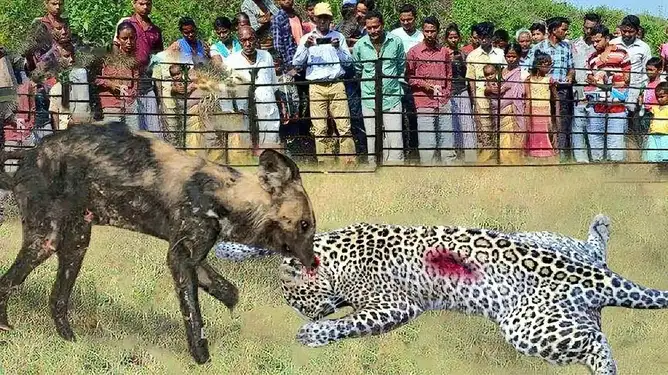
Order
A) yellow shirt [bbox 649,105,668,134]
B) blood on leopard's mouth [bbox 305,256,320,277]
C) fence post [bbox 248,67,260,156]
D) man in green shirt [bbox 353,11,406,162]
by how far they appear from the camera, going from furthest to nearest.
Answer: yellow shirt [bbox 649,105,668,134] → man in green shirt [bbox 353,11,406,162] → fence post [bbox 248,67,260,156] → blood on leopard's mouth [bbox 305,256,320,277]

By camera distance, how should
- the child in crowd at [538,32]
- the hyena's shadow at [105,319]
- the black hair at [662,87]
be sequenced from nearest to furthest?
the hyena's shadow at [105,319] < the child in crowd at [538,32] < the black hair at [662,87]

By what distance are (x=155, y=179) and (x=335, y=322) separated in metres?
1.77

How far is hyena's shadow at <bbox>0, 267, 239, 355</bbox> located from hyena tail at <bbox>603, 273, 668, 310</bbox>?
2.54m

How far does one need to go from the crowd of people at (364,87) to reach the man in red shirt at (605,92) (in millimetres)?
18

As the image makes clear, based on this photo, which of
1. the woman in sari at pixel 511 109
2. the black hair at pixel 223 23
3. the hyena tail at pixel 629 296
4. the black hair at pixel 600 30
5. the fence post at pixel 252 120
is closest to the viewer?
the hyena tail at pixel 629 296

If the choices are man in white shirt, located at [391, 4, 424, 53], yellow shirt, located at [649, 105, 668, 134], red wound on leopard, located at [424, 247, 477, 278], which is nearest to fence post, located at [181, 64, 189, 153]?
man in white shirt, located at [391, 4, 424, 53]

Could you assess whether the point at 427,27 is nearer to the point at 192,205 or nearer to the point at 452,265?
the point at 452,265

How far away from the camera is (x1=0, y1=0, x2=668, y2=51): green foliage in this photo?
1916 cm

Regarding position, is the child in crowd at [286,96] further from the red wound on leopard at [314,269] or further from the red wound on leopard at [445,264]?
the red wound on leopard at [445,264]

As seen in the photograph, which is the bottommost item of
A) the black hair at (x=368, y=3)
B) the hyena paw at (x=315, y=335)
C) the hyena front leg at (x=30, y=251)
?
the hyena paw at (x=315, y=335)

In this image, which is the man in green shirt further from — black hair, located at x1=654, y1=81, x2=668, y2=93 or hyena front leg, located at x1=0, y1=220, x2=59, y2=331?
hyena front leg, located at x1=0, y1=220, x2=59, y2=331

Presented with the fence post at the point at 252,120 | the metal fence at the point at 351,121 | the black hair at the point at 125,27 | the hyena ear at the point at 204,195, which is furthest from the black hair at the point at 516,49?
the hyena ear at the point at 204,195

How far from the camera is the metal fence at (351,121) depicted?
44.1 feet

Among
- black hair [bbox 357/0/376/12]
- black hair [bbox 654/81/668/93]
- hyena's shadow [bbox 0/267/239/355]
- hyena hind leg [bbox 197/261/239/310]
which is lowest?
hyena's shadow [bbox 0/267/239/355]
